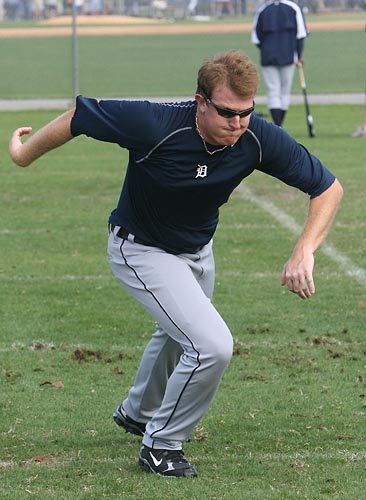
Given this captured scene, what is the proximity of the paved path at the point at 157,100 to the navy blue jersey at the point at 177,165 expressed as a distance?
59.7 feet

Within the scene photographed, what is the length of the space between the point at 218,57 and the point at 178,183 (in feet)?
1.88

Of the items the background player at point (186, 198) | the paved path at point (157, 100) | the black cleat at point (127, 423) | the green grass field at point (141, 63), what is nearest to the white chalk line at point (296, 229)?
the black cleat at point (127, 423)

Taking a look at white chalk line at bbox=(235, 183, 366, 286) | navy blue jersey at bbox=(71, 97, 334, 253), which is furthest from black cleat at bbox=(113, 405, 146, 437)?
white chalk line at bbox=(235, 183, 366, 286)

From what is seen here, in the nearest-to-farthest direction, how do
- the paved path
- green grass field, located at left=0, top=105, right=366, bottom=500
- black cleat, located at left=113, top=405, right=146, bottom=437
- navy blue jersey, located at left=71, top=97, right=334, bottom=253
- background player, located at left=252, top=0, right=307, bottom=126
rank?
navy blue jersey, located at left=71, top=97, right=334, bottom=253 < green grass field, located at left=0, top=105, right=366, bottom=500 < black cleat, located at left=113, top=405, right=146, bottom=437 < background player, located at left=252, top=0, right=307, bottom=126 < the paved path

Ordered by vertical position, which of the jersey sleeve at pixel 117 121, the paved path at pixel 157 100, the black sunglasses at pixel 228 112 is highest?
the black sunglasses at pixel 228 112

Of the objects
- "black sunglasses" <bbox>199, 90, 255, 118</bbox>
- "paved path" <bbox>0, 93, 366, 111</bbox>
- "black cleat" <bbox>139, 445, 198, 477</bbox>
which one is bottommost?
"paved path" <bbox>0, 93, 366, 111</bbox>

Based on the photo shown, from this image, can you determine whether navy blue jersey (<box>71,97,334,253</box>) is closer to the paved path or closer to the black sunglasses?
the black sunglasses

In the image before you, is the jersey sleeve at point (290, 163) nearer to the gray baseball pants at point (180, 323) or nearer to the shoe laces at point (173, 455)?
the gray baseball pants at point (180, 323)

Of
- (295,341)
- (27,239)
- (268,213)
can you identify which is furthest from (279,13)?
(295,341)

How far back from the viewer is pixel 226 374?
6.88 metres

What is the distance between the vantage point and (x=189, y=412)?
5199mm

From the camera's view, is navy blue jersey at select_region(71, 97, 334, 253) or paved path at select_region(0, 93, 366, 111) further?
paved path at select_region(0, 93, 366, 111)

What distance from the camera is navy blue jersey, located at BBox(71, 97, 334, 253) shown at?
5059mm

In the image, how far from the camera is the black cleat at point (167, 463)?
5180mm
